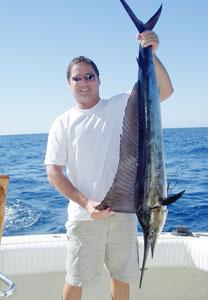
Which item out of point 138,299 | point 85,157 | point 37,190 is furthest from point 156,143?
point 37,190

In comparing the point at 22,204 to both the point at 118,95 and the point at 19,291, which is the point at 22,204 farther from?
the point at 118,95

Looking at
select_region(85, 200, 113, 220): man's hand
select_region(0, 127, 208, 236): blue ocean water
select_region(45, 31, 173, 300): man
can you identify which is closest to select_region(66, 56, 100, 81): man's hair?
select_region(45, 31, 173, 300): man

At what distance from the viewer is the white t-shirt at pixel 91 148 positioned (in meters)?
2.14

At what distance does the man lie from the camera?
2148 millimetres

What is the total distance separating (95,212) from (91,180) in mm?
246

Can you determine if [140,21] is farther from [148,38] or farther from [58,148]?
[58,148]

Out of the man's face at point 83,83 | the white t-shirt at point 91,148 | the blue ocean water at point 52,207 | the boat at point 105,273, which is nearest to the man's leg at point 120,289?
the white t-shirt at point 91,148

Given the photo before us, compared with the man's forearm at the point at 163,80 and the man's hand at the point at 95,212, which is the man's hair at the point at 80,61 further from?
the man's hand at the point at 95,212

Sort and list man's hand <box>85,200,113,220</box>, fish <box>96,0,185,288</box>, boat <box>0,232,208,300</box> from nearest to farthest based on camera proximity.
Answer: fish <box>96,0,185,288</box> → man's hand <box>85,200,113,220</box> → boat <box>0,232,208,300</box>

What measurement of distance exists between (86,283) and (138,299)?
0.94 meters

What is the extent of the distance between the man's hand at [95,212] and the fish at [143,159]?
1.6 inches

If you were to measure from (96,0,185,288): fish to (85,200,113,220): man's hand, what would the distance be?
40 mm

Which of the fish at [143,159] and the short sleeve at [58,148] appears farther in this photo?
the short sleeve at [58,148]

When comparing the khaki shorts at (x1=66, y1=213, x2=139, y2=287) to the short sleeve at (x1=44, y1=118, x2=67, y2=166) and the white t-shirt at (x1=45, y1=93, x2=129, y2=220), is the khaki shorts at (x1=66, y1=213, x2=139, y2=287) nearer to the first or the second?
the white t-shirt at (x1=45, y1=93, x2=129, y2=220)
